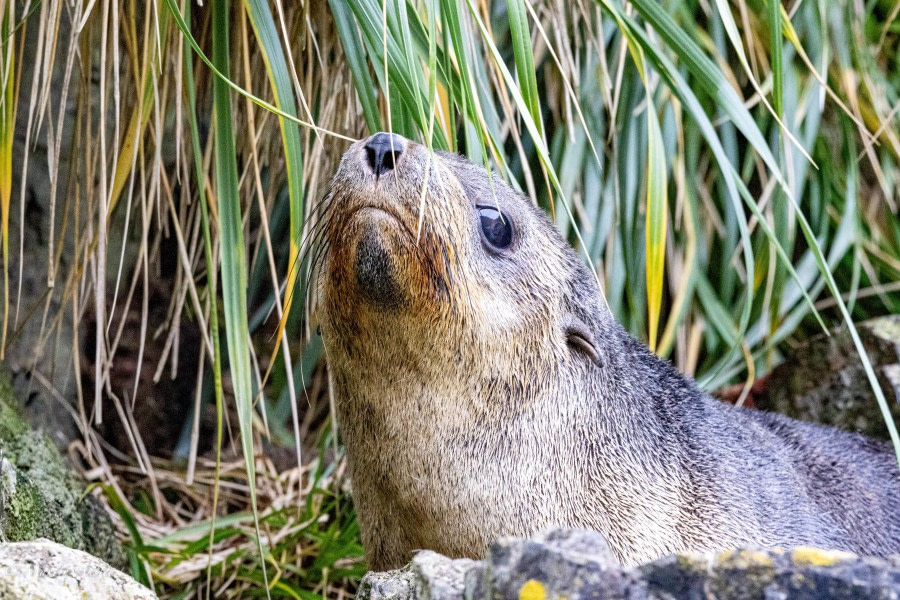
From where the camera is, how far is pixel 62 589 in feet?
5.90

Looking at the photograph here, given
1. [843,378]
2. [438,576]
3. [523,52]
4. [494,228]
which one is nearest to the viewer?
[438,576]

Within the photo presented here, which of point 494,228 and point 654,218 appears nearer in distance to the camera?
point 494,228

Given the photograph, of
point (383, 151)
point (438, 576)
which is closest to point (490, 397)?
point (383, 151)

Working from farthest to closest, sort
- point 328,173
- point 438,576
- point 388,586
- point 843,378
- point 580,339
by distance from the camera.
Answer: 1. point 843,378
2. point 328,173
3. point 580,339
4. point 388,586
5. point 438,576

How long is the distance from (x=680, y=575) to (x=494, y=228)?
4.20 feet

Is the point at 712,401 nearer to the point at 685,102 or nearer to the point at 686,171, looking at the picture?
the point at 685,102

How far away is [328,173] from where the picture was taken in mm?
3643

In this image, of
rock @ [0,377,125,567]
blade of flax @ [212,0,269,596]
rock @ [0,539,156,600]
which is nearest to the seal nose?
blade of flax @ [212,0,269,596]

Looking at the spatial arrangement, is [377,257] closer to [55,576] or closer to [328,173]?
[55,576]

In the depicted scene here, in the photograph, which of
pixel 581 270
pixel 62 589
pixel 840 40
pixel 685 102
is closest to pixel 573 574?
pixel 62 589

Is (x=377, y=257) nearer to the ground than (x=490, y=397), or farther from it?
farther from it

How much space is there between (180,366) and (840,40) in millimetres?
3459

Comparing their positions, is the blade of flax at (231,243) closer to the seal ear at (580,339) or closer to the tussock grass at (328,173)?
the tussock grass at (328,173)

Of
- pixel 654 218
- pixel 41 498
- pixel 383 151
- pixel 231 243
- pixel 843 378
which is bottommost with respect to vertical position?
pixel 843 378
